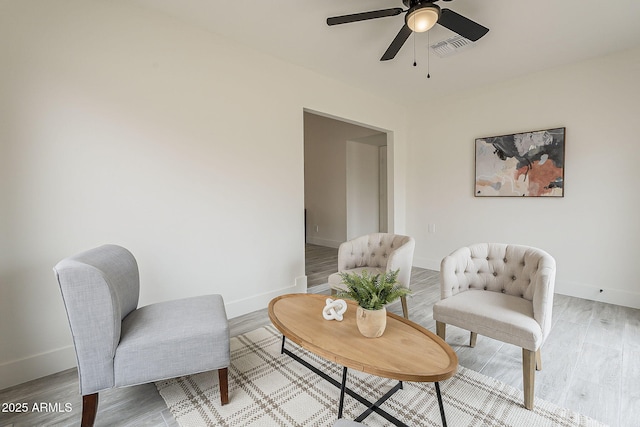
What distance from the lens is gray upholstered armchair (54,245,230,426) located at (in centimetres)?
141

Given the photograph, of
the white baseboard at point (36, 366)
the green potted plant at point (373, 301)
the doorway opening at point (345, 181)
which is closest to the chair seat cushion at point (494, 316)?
the green potted plant at point (373, 301)

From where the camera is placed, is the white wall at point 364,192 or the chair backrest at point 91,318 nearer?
the chair backrest at point 91,318

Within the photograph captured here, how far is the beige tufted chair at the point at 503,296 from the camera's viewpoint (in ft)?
5.55

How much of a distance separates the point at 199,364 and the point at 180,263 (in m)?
1.17

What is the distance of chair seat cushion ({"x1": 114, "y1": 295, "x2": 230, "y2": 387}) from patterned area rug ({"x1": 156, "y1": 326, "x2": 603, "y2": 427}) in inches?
11.1

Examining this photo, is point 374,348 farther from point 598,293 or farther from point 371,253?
point 598,293

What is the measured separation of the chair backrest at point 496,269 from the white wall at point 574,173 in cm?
184

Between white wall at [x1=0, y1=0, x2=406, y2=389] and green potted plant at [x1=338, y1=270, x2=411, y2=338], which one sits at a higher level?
white wall at [x1=0, y1=0, x2=406, y2=389]

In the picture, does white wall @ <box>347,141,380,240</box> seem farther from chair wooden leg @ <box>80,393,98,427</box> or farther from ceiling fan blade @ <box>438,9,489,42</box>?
chair wooden leg @ <box>80,393,98,427</box>

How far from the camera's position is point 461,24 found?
6.58 feet

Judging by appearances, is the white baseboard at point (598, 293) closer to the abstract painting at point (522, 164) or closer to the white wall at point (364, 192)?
the abstract painting at point (522, 164)

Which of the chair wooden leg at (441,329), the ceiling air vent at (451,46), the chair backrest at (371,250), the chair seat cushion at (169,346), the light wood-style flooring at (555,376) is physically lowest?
the light wood-style flooring at (555,376)

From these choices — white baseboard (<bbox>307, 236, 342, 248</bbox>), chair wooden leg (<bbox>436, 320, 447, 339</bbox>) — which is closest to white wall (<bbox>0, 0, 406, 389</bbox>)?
chair wooden leg (<bbox>436, 320, 447, 339</bbox>)

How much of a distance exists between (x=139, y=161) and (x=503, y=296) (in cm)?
297
